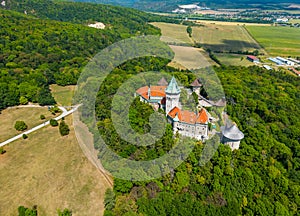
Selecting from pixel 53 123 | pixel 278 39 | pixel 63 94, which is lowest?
pixel 278 39

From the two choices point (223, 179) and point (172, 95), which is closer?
point (223, 179)

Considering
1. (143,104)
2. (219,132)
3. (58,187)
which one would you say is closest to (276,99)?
(219,132)

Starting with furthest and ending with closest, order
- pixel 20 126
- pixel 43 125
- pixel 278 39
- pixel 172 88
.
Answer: pixel 278 39 → pixel 43 125 → pixel 20 126 → pixel 172 88

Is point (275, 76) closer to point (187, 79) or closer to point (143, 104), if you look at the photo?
point (187, 79)

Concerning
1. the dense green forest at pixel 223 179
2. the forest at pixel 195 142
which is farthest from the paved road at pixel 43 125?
the dense green forest at pixel 223 179

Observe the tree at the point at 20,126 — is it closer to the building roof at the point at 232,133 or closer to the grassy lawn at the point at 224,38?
the building roof at the point at 232,133

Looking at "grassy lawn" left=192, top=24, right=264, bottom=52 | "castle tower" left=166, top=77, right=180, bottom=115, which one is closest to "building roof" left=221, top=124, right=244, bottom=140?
"castle tower" left=166, top=77, right=180, bottom=115

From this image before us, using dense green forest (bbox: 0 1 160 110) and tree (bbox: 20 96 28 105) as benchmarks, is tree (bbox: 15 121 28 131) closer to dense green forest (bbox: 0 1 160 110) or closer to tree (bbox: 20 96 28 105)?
dense green forest (bbox: 0 1 160 110)

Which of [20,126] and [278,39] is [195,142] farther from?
[278,39]

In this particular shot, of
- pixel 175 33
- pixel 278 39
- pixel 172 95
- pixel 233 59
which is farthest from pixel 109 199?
pixel 278 39
